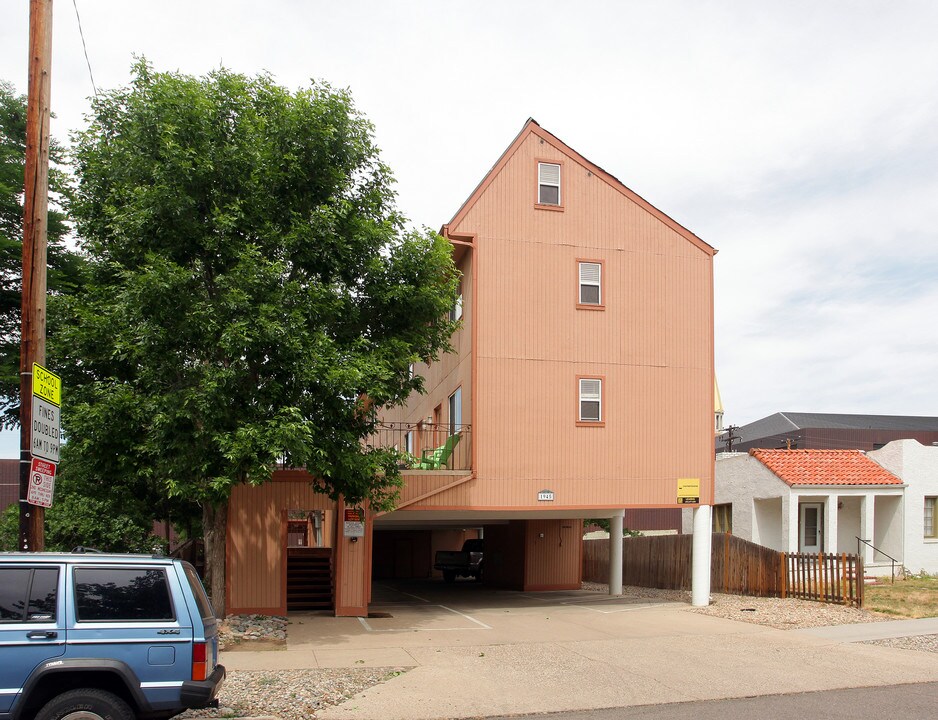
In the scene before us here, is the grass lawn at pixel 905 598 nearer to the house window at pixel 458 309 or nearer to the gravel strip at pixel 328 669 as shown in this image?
the gravel strip at pixel 328 669

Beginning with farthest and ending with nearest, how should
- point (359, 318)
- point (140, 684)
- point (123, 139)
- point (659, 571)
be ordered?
point (659, 571) < point (359, 318) < point (123, 139) < point (140, 684)

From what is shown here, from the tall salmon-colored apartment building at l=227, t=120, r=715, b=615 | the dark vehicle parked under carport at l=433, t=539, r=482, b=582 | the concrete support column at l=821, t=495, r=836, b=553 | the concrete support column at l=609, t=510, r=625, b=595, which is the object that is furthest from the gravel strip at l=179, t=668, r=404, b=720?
the dark vehicle parked under carport at l=433, t=539, r=482, b=582

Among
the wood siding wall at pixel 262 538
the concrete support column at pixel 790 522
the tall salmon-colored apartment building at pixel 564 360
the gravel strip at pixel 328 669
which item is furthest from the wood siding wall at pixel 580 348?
the concrete support column at pixel 790 522

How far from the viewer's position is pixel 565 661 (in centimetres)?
1280

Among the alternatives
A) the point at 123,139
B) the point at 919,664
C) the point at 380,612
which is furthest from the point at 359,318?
the point at 919,664

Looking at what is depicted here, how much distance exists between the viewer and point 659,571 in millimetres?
25188

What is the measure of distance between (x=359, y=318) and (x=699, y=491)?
896cm

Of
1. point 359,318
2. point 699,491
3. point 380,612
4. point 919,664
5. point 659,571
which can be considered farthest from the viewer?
point 659,571

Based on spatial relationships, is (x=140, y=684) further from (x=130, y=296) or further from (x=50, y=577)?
(x=130, y=296)

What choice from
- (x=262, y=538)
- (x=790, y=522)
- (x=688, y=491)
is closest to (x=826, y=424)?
(x=790, y=522)

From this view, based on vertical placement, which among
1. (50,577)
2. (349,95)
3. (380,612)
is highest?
(349,95)

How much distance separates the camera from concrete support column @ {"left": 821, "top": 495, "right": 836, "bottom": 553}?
25.7 m

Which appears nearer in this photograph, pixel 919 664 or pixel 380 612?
pixel 919 664

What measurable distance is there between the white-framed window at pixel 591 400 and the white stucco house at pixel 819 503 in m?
8.68
